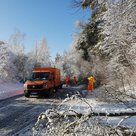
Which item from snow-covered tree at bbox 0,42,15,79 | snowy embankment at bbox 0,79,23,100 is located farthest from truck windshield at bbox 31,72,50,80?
snow-covered tree at bbox 0,42,15,79

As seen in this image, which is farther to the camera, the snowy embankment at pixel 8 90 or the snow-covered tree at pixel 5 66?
the snow-covered tree at pixel 5 66

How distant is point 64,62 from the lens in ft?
335

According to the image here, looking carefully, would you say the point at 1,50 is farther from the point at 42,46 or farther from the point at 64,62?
the point at 42,46

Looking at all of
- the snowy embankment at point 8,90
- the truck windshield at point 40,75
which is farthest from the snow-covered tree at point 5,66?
the truck windshield at point 40,75

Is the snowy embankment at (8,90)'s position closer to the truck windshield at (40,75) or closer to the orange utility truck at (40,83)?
the orange utility truck at (40,83)

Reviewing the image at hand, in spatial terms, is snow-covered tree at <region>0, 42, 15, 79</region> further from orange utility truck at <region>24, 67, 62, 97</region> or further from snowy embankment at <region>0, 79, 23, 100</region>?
orange utility truck at <region>24, 67, 62, 97</region>

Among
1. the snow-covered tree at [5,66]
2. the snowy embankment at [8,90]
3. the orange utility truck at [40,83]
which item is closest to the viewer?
the orange utility truck at [40,83]

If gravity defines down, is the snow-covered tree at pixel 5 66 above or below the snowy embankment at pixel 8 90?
above

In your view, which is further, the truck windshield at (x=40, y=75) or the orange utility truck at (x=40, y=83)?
the truck windshield at (x=40, y=75)

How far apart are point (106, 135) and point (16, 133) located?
6.07 m

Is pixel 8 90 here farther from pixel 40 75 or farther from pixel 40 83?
pixel 40 83

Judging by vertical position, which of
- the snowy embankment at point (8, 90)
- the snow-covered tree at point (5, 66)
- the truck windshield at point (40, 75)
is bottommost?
the snowy embankment at point (8, 90)

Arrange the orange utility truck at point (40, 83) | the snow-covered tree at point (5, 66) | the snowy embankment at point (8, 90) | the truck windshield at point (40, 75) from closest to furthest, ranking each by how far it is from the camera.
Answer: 1. the orange utility truck at point (40, 83)
2. the truck windshield at point (40, 75)
3. the snowy embankment at point (8, 90)
4. the snow-covered tree at point (5, 66)

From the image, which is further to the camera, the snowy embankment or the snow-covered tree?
the snow-covered tree
